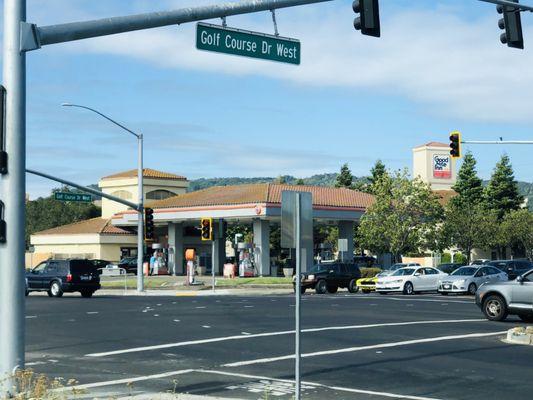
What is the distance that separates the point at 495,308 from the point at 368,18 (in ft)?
41.1

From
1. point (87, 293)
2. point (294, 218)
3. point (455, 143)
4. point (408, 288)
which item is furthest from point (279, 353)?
point (408, 288)

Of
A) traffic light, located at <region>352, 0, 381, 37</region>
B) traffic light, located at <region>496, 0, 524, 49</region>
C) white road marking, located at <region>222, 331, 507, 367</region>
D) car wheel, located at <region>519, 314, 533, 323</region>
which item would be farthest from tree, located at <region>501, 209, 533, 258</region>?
traffic light, located at <region>352, 0, 381, 37</region>

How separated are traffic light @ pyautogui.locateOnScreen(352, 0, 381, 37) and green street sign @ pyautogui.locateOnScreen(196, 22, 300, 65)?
112 cm

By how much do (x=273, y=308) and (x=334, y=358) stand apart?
13843 mm

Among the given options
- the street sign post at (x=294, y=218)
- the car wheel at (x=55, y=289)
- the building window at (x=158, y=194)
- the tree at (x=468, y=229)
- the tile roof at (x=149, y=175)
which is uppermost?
the tile roof at (x=149, y=175)

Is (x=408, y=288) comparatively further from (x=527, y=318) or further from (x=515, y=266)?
(x=527, y=318)

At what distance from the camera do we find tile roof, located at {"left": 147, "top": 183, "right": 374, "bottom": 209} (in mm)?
66188

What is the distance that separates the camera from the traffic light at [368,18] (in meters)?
14.7

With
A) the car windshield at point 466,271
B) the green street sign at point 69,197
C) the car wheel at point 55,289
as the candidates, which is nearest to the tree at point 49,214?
the green street sign at point 69,197

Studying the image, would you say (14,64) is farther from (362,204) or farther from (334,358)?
(362,204)

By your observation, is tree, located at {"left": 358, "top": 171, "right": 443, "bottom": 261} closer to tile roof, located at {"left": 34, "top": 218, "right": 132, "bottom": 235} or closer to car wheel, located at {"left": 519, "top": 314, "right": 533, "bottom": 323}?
tile roof, located at {"left": 34, "top": 218, "right": 132, "bottom": 235}

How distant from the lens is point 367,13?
48.2ft

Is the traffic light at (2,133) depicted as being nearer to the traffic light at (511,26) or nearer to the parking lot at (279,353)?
the parking lot at (279,353)

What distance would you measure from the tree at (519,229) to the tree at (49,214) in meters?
64.6
